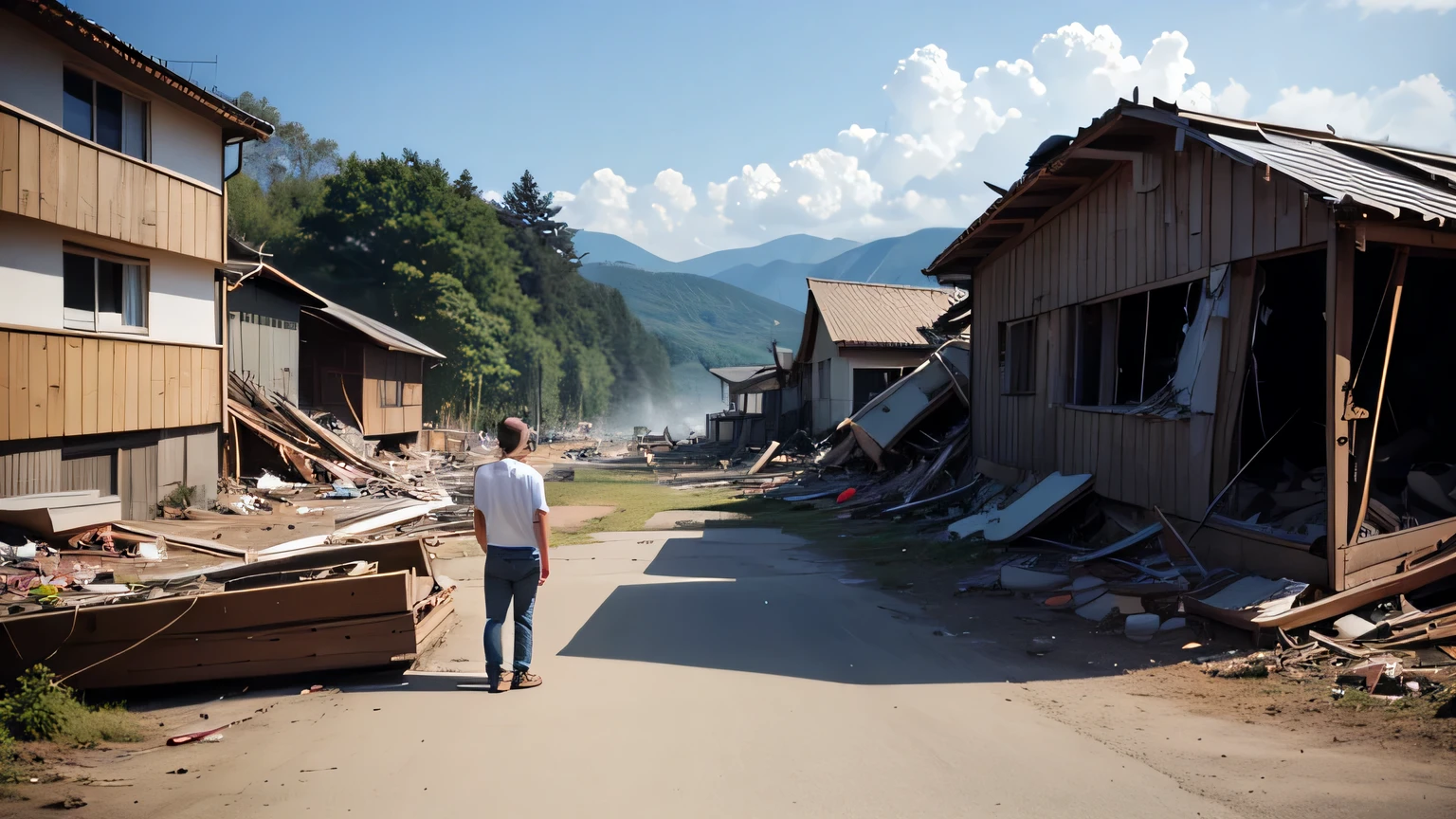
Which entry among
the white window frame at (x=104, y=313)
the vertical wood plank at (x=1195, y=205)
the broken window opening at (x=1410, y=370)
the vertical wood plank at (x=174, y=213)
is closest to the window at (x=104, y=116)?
the vertical wood plank at (x=174, y=213)

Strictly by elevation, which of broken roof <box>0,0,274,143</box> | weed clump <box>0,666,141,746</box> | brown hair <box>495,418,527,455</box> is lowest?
weed clump <box>0,666,141,746</box>

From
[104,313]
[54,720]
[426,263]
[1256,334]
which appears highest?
[426,263]

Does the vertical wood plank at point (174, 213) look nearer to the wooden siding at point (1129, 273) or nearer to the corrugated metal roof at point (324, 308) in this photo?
the corrugated metal roof at point (324, 308)

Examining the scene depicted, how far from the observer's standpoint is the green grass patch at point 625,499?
51.3 ft

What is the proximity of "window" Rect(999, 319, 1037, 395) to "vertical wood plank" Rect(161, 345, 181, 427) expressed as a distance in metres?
13.6

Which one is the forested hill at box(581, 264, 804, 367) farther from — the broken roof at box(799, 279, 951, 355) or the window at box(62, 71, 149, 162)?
the window at box(62, 71, 149, 162)

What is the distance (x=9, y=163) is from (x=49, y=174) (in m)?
0.61

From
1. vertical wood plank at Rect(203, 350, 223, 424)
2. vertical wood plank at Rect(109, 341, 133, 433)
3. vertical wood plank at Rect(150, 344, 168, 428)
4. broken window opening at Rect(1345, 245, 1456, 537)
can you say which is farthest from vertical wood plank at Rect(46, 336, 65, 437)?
broken window opening at Rect(1345, 245, 1456, 537)

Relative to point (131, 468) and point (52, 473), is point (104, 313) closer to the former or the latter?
point (131, 468)

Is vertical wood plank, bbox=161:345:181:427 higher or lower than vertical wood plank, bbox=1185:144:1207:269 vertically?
lower

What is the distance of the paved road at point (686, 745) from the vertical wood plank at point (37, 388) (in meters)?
8.19

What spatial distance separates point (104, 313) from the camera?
13328 mm

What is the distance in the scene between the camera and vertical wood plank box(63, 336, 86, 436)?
12.0 meters

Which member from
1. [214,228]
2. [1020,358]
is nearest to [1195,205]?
[1020,358]
